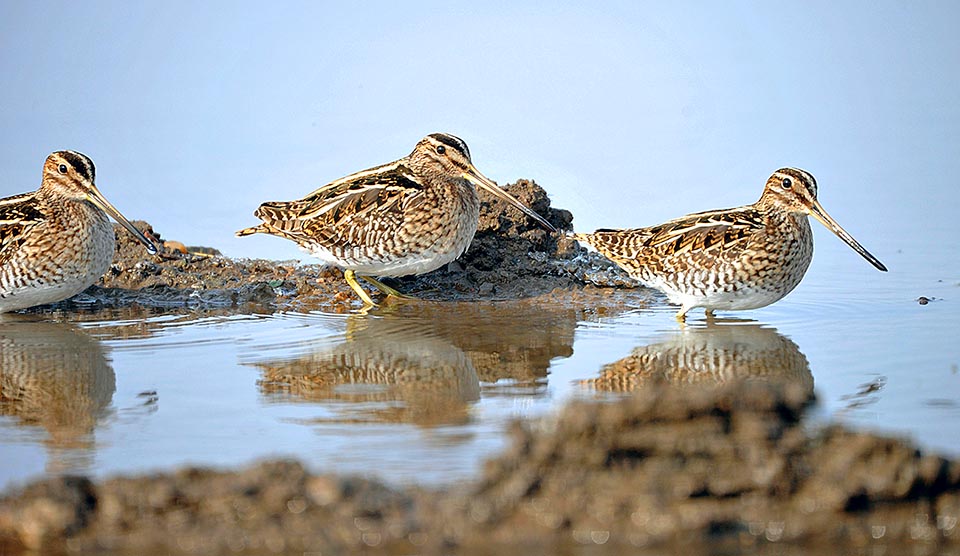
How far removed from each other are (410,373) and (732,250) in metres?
2.92

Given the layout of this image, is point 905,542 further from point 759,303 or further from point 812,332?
point 759,303

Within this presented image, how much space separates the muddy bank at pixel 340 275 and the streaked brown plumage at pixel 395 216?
251mm

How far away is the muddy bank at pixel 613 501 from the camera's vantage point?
3.79 m

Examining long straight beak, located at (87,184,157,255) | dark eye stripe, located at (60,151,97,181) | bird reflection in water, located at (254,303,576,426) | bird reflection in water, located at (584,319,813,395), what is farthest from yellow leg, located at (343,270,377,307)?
bird reflection in water, located at (584,319,813,395)

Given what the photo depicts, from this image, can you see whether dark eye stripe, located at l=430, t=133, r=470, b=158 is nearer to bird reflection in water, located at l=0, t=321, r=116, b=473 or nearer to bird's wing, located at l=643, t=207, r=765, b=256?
bird's wing, located at l=643, t=207, r=765, b=256

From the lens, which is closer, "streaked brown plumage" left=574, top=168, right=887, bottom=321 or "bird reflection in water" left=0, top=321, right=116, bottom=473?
"bird reflection in water" left=0, top=321, right=116, bottom=473

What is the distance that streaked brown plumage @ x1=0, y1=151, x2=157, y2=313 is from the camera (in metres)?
8.52

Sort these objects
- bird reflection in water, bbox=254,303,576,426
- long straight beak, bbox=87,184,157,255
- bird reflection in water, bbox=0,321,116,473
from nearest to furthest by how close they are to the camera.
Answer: bird reflection in water, bbox=0,321,116,473 < bird reflection in water, bbox=254,303,576,426 < long straight beak, bbox=87,184,157,255

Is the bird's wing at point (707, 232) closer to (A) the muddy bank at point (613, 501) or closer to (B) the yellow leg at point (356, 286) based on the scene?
(B) the yellow leg at point (356, 286)

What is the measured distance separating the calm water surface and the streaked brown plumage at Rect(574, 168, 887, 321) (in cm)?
22

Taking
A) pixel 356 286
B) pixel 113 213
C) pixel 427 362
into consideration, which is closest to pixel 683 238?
pixel 356 286

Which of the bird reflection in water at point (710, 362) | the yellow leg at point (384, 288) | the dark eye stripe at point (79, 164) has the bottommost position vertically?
the bird reflection in water at point (710, 362)

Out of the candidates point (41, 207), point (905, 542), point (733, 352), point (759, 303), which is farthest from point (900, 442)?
point (41, 207)

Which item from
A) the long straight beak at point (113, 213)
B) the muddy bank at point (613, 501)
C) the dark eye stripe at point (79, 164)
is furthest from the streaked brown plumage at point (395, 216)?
the muddy bank at point (613, 501)
